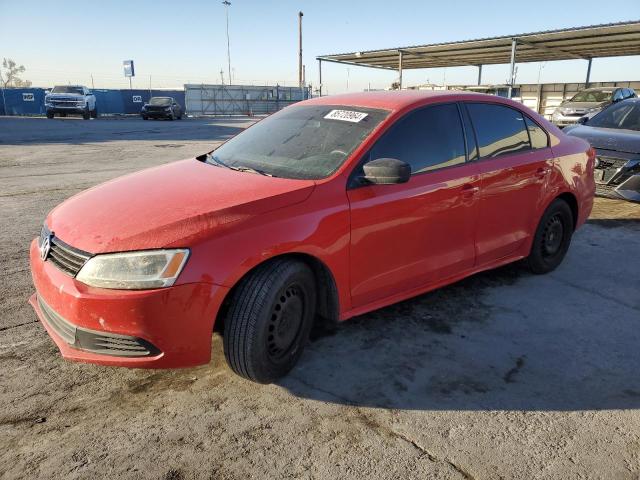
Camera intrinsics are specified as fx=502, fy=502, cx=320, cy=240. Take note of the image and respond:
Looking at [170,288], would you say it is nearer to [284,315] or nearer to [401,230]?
[284,315]

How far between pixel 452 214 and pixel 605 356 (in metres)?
1.29

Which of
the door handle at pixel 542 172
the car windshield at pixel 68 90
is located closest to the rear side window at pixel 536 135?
the door handle at pixel 542 172

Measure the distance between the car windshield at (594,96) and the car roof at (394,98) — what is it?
1648 centimetres

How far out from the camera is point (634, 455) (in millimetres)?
2262

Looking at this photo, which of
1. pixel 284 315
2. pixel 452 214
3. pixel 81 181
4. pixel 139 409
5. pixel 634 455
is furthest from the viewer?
pixel 81 181

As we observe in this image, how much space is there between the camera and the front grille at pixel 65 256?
2420 mm

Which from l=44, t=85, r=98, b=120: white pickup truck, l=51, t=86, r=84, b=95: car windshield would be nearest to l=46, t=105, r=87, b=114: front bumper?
l=44, t=85, r=98, b=120: white pickup truck

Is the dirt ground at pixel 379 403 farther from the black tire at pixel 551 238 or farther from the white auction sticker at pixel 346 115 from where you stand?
the white auction sticker at pixel 346 115

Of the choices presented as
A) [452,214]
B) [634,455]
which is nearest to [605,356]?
[634,455]

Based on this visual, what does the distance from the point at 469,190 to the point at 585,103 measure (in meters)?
16.4

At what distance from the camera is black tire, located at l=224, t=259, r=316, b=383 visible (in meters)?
2.52

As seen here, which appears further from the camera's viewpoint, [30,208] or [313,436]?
[30,208]

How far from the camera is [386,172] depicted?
2.85m

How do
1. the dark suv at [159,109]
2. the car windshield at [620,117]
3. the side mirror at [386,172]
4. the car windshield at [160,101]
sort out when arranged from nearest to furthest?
1. the side mirror at [386,172]
2. the car windshield at [620,117]
3. the dark suv at [159,109]
4. the car windshield at [160,101]
